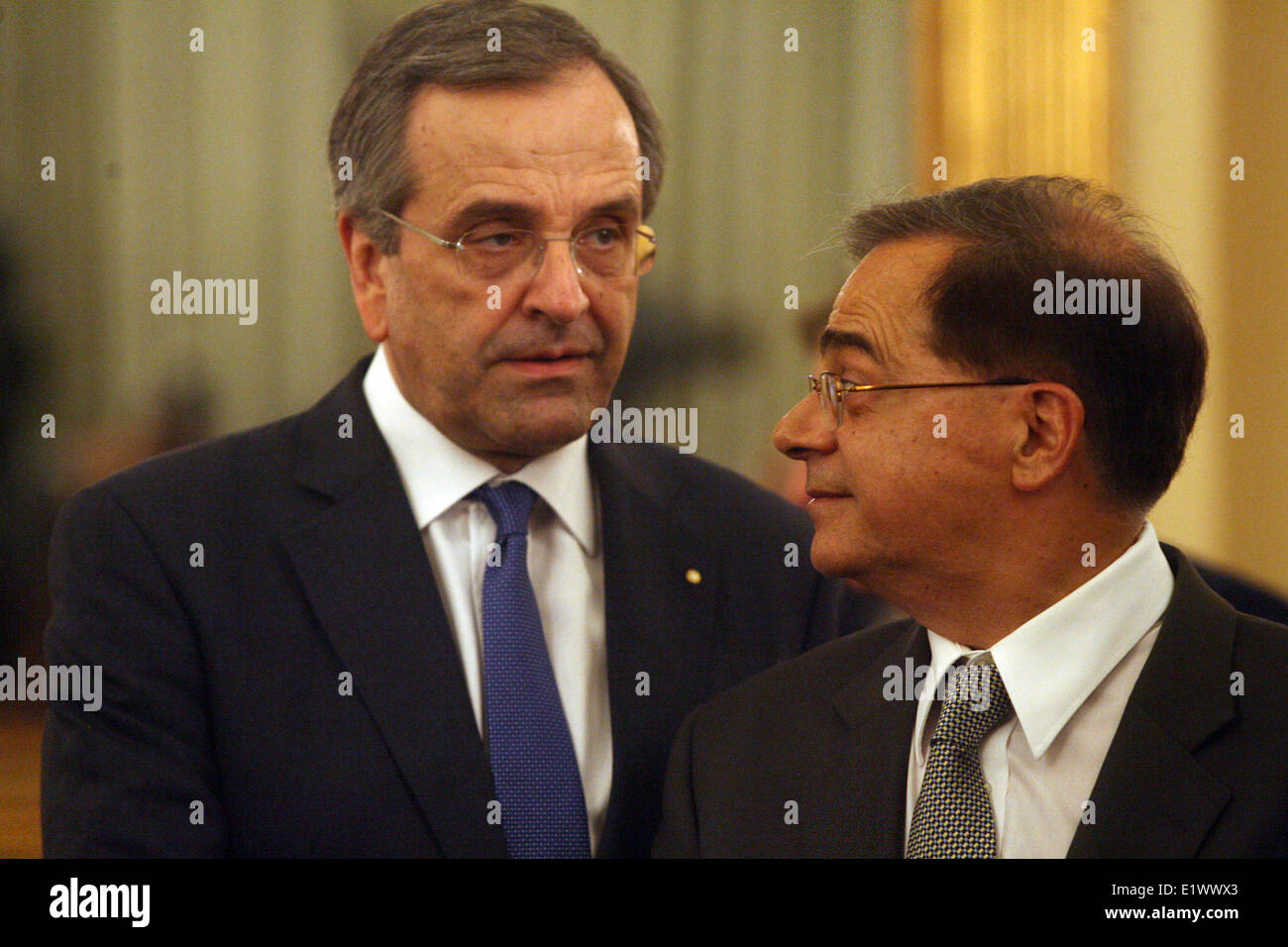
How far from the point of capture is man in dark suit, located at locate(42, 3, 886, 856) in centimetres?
212

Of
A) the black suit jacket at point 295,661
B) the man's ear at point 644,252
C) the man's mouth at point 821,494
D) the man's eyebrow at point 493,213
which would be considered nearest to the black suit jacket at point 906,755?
the black suit jacket at point 295,661

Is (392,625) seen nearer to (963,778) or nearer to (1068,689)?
(963,778)

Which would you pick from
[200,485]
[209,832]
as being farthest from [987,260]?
[209,832]

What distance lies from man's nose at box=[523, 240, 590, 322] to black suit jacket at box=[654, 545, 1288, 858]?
2.05ft

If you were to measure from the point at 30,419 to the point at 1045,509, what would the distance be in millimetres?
1668

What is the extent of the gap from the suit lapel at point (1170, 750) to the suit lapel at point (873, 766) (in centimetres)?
26

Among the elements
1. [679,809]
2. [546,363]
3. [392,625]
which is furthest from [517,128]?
[679,809]

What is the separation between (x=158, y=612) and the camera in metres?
2.13

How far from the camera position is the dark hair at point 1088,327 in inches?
74.9

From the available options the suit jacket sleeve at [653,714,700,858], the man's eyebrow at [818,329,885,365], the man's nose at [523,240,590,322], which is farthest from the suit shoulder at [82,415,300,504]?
the man's eyebrow at [818,329,885,365]

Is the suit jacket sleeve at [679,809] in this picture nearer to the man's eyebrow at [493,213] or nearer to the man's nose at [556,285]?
the man's nose at [556,285]

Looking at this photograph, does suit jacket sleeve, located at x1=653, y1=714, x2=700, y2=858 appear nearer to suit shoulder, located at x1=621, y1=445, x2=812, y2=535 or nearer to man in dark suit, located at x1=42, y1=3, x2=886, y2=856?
man in dark suit, located at x1=42, y1=3, x2=886, y2=856

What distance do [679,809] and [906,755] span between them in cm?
34

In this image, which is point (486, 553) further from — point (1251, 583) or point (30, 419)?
point (1251, 583)
